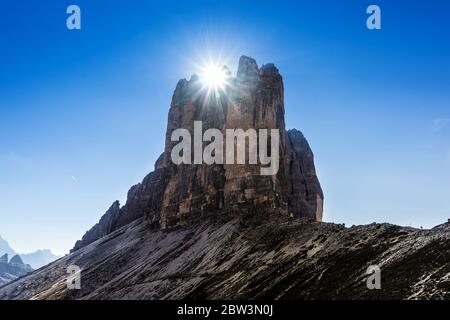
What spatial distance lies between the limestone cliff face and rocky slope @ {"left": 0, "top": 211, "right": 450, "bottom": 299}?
3.51 m

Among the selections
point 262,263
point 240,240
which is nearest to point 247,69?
point 240,240

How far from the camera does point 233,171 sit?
221 ft

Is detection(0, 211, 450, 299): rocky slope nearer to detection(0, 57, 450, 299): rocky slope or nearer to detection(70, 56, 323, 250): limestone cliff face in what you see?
detection(0, 57, 450, 299): rocky slope

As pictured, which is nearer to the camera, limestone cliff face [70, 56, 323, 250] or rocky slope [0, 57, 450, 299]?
rocky slope [0, 57, 450, 299]

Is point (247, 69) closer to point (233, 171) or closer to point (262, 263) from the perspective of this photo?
point (233, 171)

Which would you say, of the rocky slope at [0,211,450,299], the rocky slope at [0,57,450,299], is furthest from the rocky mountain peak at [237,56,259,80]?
the rocky slope at [0,211,450,299]

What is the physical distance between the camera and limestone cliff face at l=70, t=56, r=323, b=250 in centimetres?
6575

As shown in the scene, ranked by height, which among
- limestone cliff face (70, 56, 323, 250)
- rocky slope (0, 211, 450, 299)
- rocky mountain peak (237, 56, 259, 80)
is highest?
rocky mountain peak (237, 56, 259, 80)

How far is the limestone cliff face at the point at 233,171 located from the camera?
6575 centimetres
